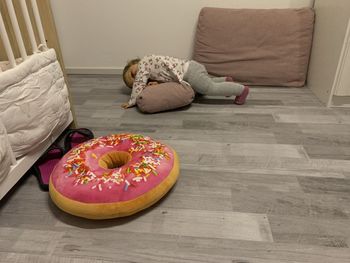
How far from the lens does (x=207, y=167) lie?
1.28 m

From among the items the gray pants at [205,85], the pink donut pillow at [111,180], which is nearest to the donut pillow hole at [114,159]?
the pink donut pillow at [111,180]

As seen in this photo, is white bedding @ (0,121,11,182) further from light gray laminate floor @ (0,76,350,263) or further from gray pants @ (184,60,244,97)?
gray pants @ (184,60,244,97)

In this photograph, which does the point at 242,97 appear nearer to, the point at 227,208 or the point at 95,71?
the point at 227,208

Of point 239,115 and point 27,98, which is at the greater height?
point 27,98

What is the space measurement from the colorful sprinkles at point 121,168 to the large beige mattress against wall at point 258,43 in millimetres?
1180

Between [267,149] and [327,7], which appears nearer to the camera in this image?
[267,149]

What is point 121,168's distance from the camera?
1071 millimetres

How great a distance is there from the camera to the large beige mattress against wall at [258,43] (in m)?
2.03

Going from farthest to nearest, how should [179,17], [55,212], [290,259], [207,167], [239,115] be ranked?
[179,17] < [239,115] < [207,167] < [55,212] < [290,259]

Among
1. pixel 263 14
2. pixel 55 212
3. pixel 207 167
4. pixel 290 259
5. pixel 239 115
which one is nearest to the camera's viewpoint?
pixel 290 259

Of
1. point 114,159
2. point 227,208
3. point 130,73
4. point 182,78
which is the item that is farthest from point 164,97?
point 227,208

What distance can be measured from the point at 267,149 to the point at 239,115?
40 centimetres

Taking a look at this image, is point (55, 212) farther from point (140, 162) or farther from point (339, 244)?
point (339, 244)

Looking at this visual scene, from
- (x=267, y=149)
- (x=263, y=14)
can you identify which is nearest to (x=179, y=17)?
(x=263, y=14)
